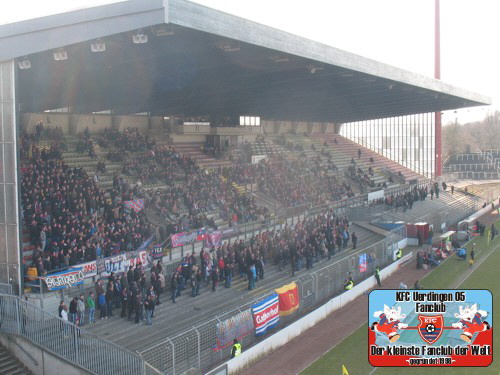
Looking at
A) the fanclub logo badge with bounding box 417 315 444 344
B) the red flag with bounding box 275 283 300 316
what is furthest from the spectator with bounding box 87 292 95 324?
Result: the fanclub logo badge with bounding box 417 315 444 344

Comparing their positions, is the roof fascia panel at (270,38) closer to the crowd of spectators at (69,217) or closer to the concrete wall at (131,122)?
the crowd of spectators at (69,217)

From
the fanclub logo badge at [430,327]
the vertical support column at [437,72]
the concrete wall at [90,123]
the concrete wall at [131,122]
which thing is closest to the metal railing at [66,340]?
the fanclub logo badge at [430,327]

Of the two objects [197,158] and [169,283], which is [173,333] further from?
[197,158]

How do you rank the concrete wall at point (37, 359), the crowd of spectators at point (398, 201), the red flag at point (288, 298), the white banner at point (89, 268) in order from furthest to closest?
the crowd of spectators at point (398, 201)
the red flag at point (288, 298)
the white banner at point (89, 268)
the concrete wall at point (37, 359)

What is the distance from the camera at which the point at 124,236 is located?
67.9 feet

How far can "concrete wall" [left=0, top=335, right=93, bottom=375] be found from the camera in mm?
14461

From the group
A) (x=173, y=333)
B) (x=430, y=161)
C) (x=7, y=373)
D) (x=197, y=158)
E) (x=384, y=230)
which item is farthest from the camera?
(x=430, y=161)

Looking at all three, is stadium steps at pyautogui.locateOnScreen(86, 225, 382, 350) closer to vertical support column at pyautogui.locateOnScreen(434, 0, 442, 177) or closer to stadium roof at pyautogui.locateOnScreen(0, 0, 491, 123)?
stadium roof at pyautogui.locateOnScreen(0, 0, 491, 123)

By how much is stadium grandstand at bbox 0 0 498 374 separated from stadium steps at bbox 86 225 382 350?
0.08 metres

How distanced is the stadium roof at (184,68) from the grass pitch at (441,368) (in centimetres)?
993

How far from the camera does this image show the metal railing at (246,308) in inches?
563

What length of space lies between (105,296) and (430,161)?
2176 inches

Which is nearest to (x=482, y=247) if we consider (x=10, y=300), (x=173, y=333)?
(x=173, y=333)

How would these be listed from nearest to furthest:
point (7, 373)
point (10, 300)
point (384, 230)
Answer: point (7, 373)
point (10, 300)
point (384, 230)
